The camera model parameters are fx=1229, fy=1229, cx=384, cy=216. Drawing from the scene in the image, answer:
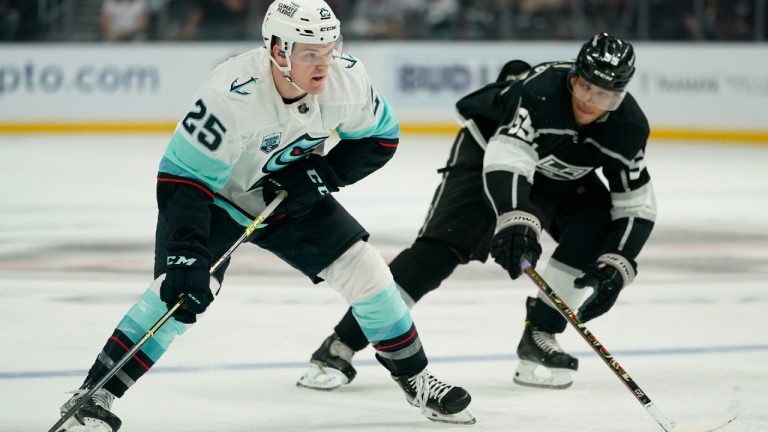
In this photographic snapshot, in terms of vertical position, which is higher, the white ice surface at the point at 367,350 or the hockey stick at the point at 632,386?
Answer: the hockey stick at the point at 632,386

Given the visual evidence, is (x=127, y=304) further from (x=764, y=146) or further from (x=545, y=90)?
(x=764, y=146)

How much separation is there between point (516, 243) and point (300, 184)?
644 millimetres

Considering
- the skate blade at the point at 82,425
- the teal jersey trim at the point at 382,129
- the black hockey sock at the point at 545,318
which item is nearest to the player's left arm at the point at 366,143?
the teal jersey trim at the point at 382,129

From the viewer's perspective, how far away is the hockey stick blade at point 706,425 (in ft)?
10.7

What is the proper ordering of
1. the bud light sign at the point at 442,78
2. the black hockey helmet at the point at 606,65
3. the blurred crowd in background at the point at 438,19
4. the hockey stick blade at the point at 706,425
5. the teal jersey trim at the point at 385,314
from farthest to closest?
the blurred crowd in background at the point at 438,19
the bud light sign at the point at 442,78
the black hockey helmet at the point at 606,65
the teal jersey trim at the point at 385,314
the hockey stick blade at the point at 706,425

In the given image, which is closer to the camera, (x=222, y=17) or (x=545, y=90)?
(x=545, y=90)

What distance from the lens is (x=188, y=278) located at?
300 centimetres

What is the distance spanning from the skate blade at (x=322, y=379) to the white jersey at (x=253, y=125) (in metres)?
0.67

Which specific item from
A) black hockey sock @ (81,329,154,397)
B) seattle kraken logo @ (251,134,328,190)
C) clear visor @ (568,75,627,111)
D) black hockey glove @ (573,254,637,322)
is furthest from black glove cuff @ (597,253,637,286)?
black hockey sock @ (81,329,154,397)

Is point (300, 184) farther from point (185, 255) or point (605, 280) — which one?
point (605, 280)

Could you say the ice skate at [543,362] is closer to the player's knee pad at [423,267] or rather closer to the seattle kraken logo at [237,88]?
the player's knee pad at [423,267]

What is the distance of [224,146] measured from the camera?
120 inches

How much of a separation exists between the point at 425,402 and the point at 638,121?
1.05 m

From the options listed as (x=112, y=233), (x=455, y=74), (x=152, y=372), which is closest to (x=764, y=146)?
(x=455, y=74)
